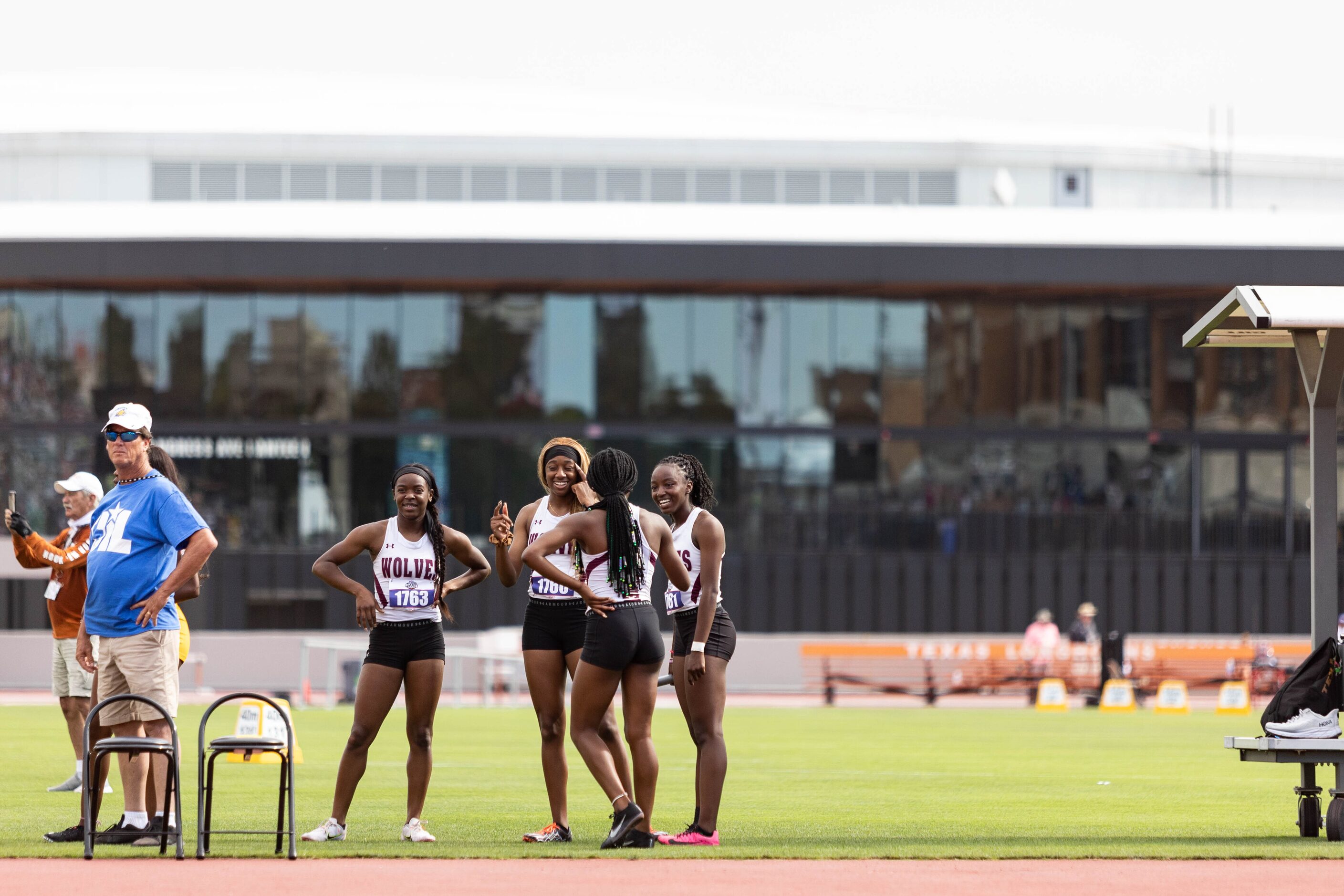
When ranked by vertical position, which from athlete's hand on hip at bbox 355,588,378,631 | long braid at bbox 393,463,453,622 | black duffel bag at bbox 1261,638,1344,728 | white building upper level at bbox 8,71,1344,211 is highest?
white building upper level at bbox 8,71,1344,211

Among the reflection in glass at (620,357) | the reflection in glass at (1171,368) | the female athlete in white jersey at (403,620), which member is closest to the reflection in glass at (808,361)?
the reflection in glass at (620,357)

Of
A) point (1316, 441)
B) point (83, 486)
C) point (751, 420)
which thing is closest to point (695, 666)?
point (1316, 441)

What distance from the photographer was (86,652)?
376 inches

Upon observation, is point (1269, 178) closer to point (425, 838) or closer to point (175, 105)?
point (175, 105)

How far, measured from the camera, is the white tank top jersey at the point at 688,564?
9.59 metres

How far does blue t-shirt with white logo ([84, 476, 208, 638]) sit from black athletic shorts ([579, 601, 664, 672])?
80.9 inches

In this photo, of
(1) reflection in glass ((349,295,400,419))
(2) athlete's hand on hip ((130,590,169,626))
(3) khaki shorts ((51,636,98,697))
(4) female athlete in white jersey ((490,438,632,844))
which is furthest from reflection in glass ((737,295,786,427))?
(2) athlete's hand on hip ((130,590,169,626))

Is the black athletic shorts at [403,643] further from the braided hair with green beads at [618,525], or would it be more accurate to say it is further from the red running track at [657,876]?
the red running track at [657,876]

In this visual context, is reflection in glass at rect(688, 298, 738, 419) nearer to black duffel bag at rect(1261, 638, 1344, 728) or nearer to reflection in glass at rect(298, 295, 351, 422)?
reflection in glass at rect(298, 295, 351, 422)

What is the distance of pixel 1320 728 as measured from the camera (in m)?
10.2

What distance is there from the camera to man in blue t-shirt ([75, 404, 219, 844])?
30.5ft

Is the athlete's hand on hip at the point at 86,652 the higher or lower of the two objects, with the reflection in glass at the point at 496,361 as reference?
lower

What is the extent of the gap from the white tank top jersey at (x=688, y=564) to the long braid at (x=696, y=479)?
216 millimetres

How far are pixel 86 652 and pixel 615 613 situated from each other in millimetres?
2695
